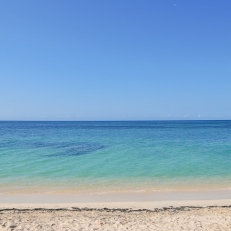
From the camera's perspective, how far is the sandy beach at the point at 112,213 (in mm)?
7102

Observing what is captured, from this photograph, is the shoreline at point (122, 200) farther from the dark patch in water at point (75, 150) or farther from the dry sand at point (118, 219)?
the dark patch in water at point (75, 150)

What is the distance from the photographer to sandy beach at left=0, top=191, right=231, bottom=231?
7.10 m

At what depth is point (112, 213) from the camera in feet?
27.3

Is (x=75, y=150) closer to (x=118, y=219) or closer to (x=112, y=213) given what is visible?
(x=112, y=213)

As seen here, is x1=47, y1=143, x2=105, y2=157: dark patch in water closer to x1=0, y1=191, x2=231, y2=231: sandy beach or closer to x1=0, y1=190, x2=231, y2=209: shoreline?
Answer: x1=0, y1=190, x2=231, y2=209: shoreline

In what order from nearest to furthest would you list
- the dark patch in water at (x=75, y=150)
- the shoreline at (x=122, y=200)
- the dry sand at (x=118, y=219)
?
the dry sand at (x=118, y=219) < the shoreline at (x=122, y=200) < the dark patch in water at (x=75, y=150)

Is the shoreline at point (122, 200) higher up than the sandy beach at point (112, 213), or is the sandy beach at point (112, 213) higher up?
the sandy beach at point (112, 213)

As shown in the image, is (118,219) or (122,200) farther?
(122,200)

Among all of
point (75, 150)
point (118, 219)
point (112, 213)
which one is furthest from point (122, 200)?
point (75, 150)

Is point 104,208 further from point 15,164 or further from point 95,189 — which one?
point 15,164

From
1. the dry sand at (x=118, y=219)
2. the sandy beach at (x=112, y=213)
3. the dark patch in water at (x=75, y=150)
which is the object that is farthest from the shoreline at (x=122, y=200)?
the dark patch in water at (x=75, y=150)

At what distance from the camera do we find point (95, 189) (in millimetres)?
11531

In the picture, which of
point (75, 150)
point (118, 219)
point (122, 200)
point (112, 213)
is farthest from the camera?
point (75, 150)

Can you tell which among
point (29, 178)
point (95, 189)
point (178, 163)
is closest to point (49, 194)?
point (95, 189)
